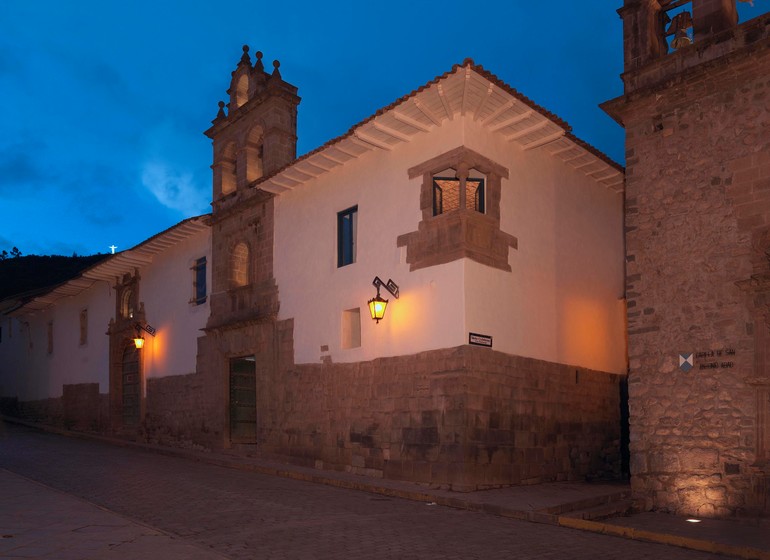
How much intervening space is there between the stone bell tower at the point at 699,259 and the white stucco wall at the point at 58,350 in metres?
17.8

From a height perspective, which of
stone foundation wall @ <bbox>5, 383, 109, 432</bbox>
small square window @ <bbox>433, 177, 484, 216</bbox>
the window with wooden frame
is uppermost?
small square window @ <bbox>433, 177, 484, 216</bbox>

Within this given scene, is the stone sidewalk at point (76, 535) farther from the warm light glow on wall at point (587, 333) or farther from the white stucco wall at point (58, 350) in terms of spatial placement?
the white stucco wall at point (58, 350)

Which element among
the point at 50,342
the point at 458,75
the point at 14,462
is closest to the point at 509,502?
the point at 458,75

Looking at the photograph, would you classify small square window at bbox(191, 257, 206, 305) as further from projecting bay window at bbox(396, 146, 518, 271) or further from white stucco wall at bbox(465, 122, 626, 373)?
white stucco wall at bbox(465, 122, 626, 373)

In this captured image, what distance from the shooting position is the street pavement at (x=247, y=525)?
6848 millimetres

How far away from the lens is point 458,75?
11.1 meters

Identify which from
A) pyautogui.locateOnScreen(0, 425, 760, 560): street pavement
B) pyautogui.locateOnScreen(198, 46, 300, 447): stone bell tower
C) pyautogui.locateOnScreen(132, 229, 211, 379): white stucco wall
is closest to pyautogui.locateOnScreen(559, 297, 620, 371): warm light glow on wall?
pyautogui.locateOnScreen(0, 425, 760, 560): street pavement

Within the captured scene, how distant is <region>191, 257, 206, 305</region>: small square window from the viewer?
62.2 ft

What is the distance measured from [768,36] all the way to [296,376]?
10.1 m

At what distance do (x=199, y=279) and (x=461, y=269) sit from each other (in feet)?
31.4

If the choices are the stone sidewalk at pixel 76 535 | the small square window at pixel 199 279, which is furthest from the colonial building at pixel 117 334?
the stone sidewalk at pixel 76 535

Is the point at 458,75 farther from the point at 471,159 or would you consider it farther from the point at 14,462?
the point at 14,462

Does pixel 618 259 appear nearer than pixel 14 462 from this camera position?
No

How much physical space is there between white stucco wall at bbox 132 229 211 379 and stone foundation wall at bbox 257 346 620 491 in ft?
14.5
